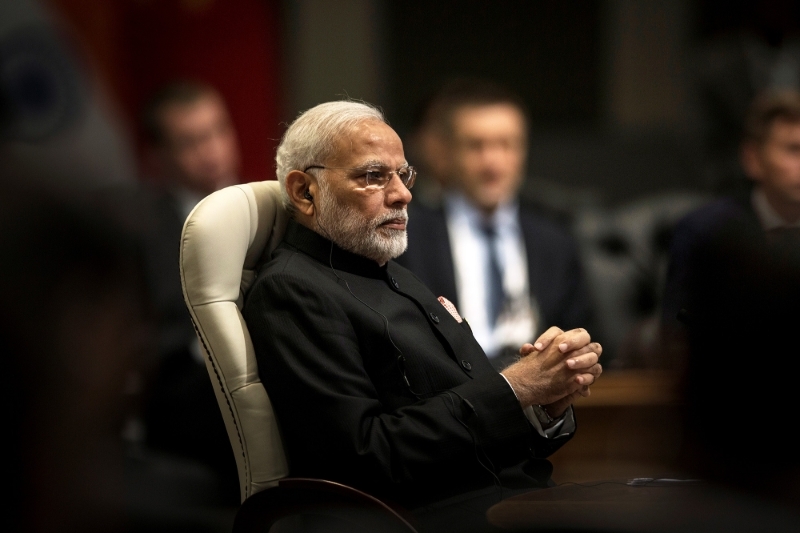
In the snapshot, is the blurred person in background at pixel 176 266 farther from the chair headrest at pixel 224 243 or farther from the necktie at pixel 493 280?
the necktie at pixel 493 280

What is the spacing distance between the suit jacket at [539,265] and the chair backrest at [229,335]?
151 centimetres

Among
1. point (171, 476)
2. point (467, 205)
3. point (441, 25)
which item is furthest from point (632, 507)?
point (441, 25)

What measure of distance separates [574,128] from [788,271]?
5172 millimetres

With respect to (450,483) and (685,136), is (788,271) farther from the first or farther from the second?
(685,136)

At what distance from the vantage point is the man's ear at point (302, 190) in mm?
2096

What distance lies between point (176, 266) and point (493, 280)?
1126 millimetres

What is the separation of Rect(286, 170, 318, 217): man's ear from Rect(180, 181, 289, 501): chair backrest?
0.15 meters

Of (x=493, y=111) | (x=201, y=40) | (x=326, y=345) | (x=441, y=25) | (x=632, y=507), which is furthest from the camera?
(x=441, y=25)

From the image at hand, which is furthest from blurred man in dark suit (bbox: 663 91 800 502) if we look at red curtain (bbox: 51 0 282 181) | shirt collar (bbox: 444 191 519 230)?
red curtain (bbox: 51 0 282 181)

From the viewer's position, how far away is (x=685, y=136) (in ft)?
19.3

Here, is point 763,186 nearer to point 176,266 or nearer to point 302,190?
point 302,190

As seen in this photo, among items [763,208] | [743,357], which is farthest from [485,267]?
[743,357]

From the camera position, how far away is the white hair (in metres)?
2.07

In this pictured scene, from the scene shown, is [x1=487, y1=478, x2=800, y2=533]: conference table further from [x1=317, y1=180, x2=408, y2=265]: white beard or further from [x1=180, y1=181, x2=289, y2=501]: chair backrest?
[x1=317, y1=180, x2=408, y2=265]: white beard
